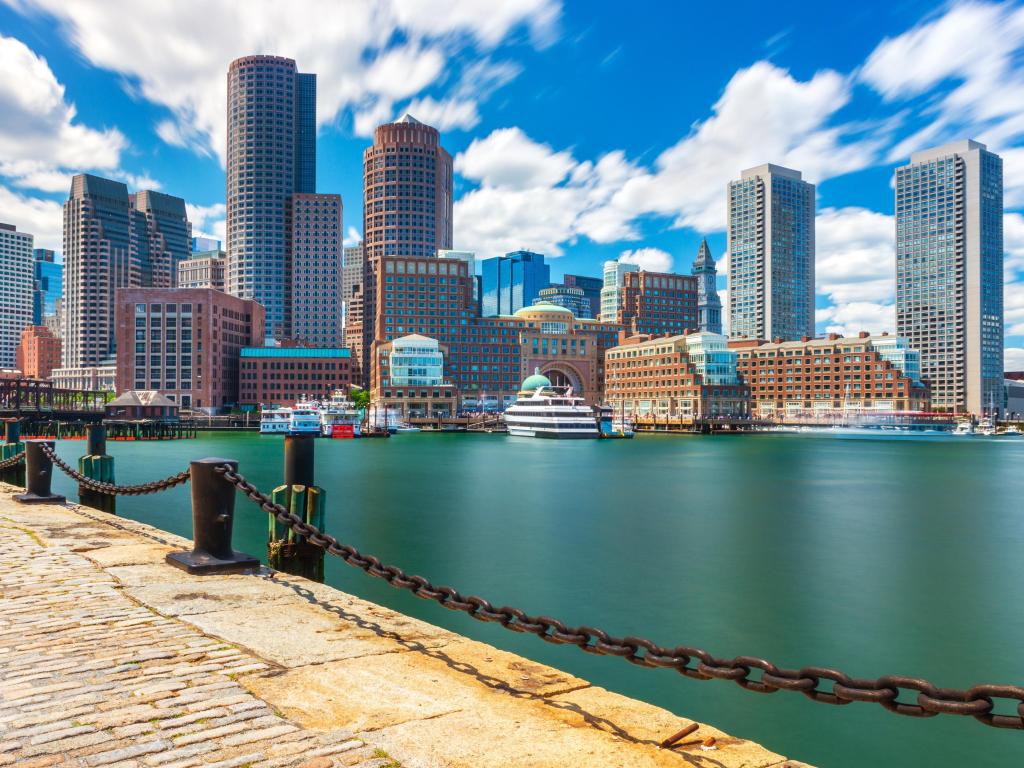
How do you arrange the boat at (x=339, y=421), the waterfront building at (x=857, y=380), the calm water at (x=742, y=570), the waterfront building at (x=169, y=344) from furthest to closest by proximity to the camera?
the waterfront building at (x=169, y=344), the waterfront building at (x=857, y=380), the boat at (x=339, y=421), the calm water at (x=742, y=570)

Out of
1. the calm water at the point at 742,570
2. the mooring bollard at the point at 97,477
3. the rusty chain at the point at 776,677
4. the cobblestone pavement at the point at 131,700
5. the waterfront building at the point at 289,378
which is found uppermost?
the waterfront building at the point at 289,378

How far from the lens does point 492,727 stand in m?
5.52

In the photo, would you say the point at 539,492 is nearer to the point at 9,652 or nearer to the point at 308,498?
the point at 308,498

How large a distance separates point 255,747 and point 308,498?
9.43 metres

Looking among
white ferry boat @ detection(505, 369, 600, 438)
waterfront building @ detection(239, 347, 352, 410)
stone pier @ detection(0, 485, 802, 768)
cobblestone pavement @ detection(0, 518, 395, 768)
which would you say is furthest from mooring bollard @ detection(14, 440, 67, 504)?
waterfront building @ detection(239, 347, 352, 410)

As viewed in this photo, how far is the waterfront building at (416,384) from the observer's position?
594 ft

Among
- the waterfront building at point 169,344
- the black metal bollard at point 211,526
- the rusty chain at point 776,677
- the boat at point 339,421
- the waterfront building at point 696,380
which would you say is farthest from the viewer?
the waterfront building at point 169,344

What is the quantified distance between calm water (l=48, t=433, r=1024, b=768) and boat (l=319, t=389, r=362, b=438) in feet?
239

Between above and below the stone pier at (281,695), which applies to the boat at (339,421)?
below

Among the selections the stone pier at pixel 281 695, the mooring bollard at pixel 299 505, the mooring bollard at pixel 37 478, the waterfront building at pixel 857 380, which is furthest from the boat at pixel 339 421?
the stone pier at pixel 281 695

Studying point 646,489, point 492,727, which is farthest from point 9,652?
point 646,489

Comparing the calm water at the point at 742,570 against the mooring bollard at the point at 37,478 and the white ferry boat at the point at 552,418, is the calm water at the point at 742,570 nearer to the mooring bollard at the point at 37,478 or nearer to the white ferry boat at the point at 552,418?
the mooring bollard at the point at 37,478

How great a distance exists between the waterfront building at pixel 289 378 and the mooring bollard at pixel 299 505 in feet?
614

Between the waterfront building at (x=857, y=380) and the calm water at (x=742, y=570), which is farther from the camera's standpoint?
the waterfront building at (x=857, y=380)
